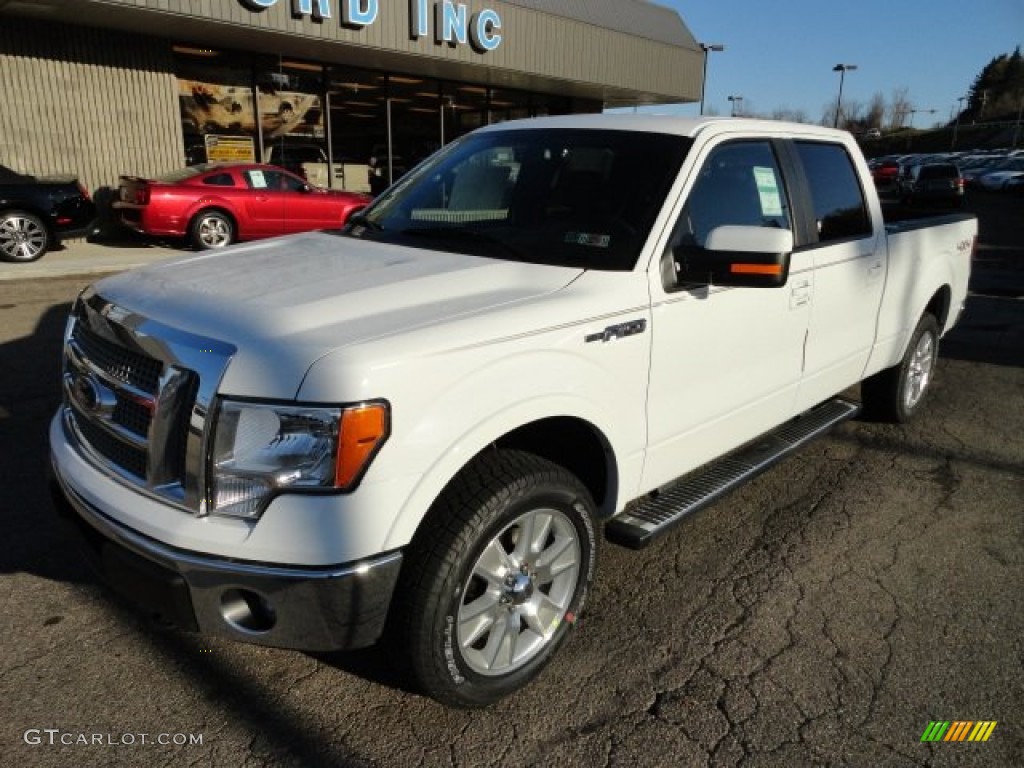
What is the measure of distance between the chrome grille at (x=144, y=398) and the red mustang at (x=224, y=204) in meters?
10.2

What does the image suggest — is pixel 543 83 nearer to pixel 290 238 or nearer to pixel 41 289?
pixel 41 289

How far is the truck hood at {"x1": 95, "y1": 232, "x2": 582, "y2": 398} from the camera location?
81.5 inches

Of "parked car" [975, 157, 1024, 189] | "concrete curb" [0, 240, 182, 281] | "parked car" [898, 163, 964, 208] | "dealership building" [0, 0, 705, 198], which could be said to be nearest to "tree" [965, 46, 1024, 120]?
"parked car" [975, 157, 1024, 189]

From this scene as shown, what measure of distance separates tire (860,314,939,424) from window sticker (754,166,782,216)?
6.60ft

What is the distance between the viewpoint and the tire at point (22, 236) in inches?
451

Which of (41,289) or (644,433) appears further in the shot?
(41,289)

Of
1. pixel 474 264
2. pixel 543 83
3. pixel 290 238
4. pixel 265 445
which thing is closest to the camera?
pixel 265 445

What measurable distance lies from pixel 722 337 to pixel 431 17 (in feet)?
50.5

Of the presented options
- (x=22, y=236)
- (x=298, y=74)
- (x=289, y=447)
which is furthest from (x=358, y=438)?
(x=298, y=74)

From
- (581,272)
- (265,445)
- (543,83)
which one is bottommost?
(265,445)

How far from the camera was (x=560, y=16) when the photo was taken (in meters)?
19.2

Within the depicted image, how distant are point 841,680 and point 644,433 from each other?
112cm

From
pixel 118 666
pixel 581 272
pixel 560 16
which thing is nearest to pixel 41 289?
pixel 118 666

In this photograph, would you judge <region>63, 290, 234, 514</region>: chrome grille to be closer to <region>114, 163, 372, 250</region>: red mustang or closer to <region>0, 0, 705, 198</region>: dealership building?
<region>114, 163, 372, 250</region>: red mustang
